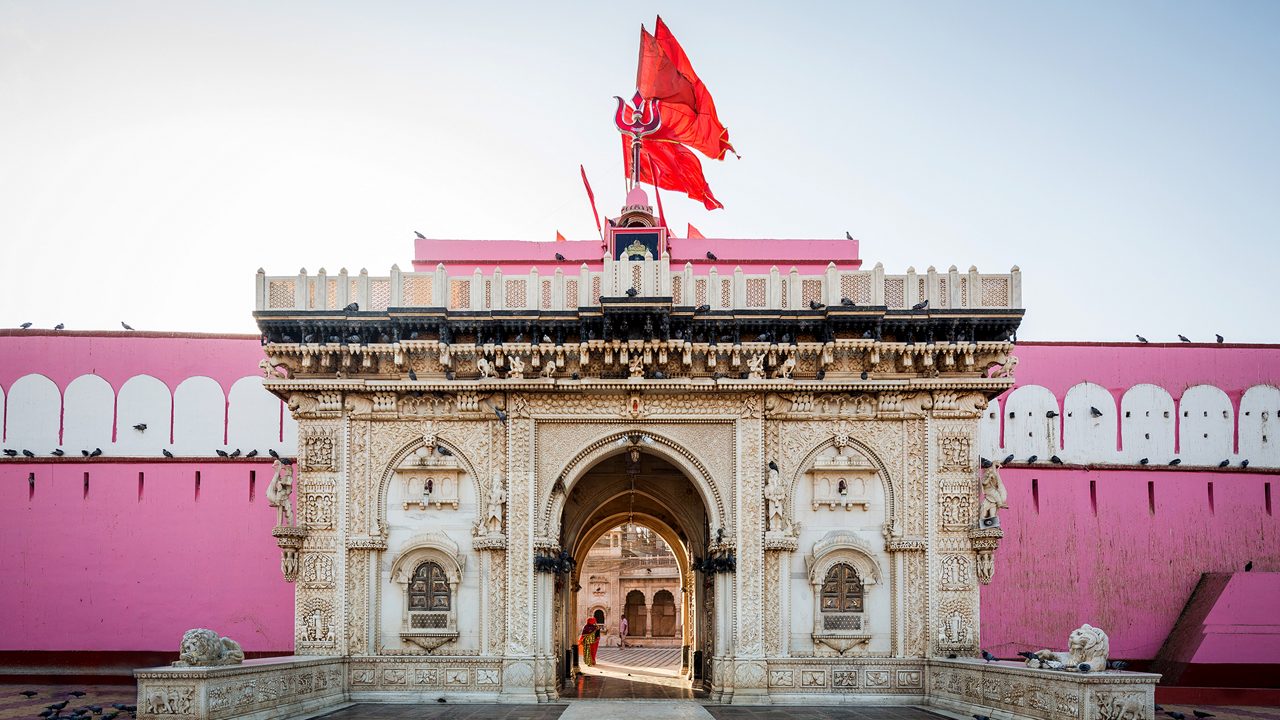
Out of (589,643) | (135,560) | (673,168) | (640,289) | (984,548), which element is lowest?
(589,643)

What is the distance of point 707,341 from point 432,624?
542 cm

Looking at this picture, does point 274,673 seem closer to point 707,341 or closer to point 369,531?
point 369,531

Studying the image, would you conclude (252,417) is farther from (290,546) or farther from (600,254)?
(600,254)

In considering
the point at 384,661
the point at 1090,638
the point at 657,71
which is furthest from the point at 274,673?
the point at 657,71

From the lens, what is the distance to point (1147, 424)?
731 inches

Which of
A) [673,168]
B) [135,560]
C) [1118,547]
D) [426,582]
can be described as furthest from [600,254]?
[1118,547]

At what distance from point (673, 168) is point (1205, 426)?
10.1 m

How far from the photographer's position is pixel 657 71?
1761cm

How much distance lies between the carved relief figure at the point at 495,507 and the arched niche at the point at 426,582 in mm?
565

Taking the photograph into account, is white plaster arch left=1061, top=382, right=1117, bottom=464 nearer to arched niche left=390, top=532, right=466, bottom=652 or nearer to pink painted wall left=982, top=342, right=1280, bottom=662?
pink painted wall left=982, top=342, right=1280, bottom=662

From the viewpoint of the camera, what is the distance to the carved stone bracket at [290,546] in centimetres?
1455

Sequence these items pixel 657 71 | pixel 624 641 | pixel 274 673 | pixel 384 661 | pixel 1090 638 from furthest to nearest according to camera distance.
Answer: pixel 624 641, pixel 657 71, pixel 384 661, pixel 274 673, pixel 1090 638

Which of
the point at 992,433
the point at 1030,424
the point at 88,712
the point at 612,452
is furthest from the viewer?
the point at 1030,424

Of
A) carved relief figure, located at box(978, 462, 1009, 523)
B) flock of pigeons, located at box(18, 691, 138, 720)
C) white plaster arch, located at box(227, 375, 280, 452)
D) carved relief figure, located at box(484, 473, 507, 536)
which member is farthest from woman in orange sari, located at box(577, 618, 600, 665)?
carved relief figure, located at box(978, 462, 1009, 523)
